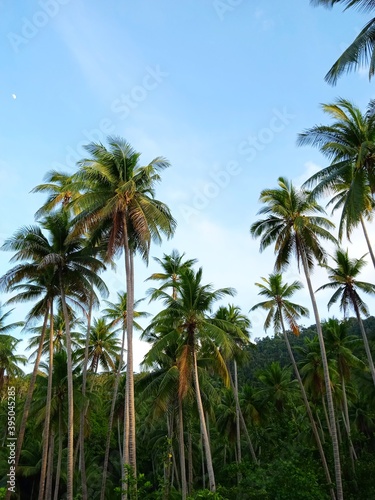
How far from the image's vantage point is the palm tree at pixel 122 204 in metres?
18.0

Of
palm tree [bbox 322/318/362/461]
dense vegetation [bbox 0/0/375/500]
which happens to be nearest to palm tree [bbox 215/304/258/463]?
dense vegetation [bbox 0/0/375/500]

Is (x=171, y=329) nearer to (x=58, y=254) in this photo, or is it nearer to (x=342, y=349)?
(x=58, y=254)

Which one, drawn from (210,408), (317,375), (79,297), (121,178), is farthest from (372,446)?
(121,178)

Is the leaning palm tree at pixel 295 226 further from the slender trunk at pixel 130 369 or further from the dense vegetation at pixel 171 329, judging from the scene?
the slender trunk at pixel 130 369

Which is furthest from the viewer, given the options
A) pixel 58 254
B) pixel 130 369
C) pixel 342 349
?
pixel 342 349

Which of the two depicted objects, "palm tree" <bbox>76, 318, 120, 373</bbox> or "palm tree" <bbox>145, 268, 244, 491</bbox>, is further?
"palm tree" <bbox>76, 318, 120, 373</bbox>

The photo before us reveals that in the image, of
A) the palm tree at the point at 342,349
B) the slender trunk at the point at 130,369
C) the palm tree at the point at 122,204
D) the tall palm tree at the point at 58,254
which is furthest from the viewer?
the palm tree at the point at 342,349

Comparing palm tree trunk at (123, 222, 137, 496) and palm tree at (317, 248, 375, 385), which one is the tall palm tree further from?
palm tree at (317, 248, 375, 385)

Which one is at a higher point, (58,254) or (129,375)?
(58,254)

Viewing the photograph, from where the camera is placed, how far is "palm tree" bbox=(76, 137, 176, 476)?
18000mm

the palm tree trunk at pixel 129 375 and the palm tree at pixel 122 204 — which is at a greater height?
the palm tree at pixel 122 204

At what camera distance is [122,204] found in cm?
1800

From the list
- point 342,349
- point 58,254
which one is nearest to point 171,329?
point 58,254

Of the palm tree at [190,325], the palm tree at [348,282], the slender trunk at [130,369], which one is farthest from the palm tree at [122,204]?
the palm tree at [348,282]
